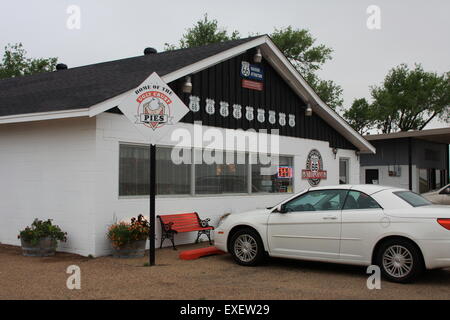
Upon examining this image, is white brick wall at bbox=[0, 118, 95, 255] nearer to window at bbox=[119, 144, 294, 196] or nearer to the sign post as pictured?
window at bbox=[119, 144, 294, 196]

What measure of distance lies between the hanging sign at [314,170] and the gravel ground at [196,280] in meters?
6.58

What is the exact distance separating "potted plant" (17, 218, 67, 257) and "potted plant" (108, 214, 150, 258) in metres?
1.11

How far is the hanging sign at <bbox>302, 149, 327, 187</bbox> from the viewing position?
15.9 m

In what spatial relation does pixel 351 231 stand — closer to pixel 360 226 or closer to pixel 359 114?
pixel 360 226

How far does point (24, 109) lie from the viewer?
1096cm

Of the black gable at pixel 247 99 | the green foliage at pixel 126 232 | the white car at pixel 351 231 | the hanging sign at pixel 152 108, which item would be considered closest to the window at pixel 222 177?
the black gable at pixel 247 99

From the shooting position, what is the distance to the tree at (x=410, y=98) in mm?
49031

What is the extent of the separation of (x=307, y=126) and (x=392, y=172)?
406 inches

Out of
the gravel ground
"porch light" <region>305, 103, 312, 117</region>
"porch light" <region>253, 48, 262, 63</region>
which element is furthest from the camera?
"porch light" <region>305, 103, 312, 117</region>
